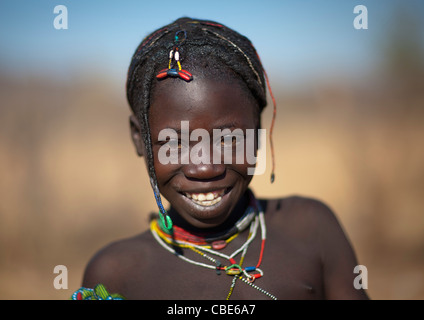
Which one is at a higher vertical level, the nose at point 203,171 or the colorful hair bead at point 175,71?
the colorful hair bead at point 175,71

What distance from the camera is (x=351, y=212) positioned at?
7.19 m

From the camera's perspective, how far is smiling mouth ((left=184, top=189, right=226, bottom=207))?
187 centimetres

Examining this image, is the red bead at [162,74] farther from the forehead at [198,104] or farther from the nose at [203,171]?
the nose at [203,171]

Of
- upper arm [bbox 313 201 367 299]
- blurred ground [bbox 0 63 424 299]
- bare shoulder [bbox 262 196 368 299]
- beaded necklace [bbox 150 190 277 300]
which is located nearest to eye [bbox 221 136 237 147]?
beaded necklace [bbox 150 190 277 300]

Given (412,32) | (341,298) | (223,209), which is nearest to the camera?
(223,209)

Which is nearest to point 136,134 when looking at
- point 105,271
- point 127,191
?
point 105,271

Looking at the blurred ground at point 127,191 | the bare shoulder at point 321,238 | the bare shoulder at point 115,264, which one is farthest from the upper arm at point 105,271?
the blurred ground at point 127,191

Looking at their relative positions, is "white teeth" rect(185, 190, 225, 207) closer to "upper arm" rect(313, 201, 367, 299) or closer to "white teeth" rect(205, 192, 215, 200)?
"white teeth" rect(205, 192, 215, 200)

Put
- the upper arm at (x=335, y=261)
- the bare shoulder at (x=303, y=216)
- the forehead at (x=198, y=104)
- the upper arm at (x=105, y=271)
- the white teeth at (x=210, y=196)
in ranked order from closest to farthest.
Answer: the forehead at (x=198, y=104)
the white teeth at (x=210, y=196)
the upper arm at (x=105, y=271)
the upper arm at (x=335, y=261)
the bare shoulder at (x=303, y=216)

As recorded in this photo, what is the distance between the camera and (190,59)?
1.82 metres

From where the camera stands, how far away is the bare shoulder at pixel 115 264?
1995mm

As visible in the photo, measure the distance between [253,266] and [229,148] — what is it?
1.88ft

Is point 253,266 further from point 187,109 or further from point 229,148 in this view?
point 187,109
